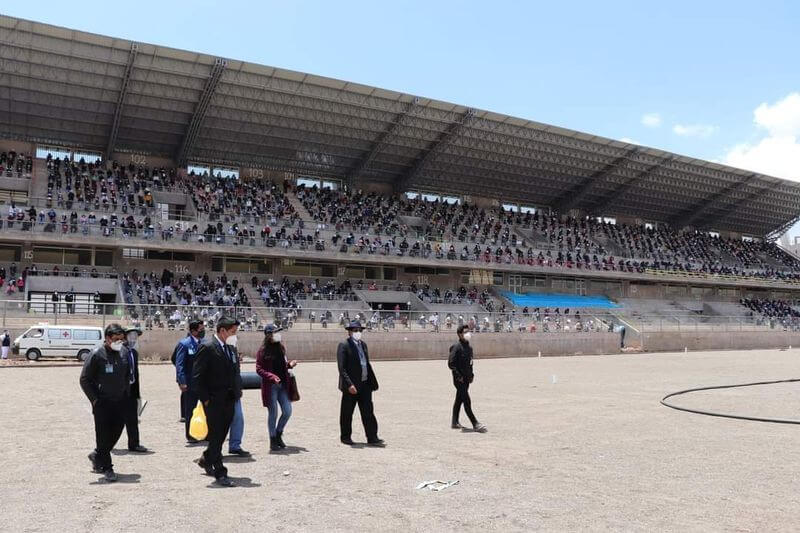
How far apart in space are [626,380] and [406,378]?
6896 millimetres

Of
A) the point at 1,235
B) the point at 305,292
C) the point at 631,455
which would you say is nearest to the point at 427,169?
the point at 305,292

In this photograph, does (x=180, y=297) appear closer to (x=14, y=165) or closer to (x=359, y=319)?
(x=359, y=319)

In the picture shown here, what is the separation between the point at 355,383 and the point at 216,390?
8.72 ft

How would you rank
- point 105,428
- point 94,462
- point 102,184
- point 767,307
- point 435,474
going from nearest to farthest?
1. point 105,428
2. point 94,462
3. point 435,474
4. point 102,184
5. point 767,307

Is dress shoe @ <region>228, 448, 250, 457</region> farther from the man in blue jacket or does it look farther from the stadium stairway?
the stadium stairway

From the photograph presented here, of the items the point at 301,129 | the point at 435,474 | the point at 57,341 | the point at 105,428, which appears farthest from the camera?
the point at 301,129

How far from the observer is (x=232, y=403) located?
746 centimetres

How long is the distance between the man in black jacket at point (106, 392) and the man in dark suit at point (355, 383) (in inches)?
117

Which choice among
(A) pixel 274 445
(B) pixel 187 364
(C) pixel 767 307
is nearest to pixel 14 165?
(B) pixel 187 364

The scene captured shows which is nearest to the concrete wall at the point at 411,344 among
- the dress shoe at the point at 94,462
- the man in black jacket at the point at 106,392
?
the dress shoe at the point at 94,462

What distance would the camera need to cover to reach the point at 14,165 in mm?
43812

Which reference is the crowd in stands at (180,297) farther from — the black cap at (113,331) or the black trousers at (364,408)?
the black cap at (113,331)

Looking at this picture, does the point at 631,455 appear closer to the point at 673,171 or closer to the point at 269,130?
the point at 269,130

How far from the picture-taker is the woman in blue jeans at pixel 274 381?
9242 mm
